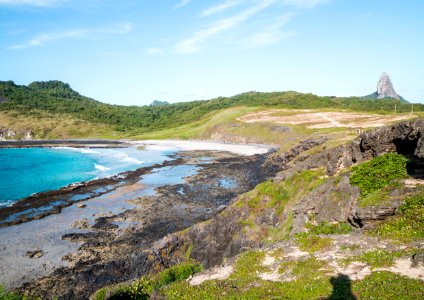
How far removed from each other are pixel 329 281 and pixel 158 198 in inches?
1776

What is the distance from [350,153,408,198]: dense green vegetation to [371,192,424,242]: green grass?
3269 mm

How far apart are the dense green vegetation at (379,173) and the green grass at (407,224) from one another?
3.27m

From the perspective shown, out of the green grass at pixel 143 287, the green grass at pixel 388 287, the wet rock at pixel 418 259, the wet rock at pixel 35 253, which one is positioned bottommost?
the wet rock at pixel 35 253

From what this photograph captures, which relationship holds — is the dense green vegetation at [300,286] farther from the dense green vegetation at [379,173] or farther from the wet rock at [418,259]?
the dense green vegetation at [379,173]

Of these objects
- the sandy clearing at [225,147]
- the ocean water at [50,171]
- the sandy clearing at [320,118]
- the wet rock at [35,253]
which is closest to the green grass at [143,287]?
the wet rock at [35,253]

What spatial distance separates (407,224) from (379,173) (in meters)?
6.13

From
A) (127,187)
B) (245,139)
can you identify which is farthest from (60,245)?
(245,139)

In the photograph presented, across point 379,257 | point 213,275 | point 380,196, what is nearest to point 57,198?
point 213,275

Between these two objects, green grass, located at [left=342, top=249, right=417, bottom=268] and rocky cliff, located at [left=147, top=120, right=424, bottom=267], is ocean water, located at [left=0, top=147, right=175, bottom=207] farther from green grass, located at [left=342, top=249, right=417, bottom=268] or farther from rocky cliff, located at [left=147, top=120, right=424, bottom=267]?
green grass, located at [left=342, top=249, right=417, bottom=268]

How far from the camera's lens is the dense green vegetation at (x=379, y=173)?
74.3ft

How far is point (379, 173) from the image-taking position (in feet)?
77.4

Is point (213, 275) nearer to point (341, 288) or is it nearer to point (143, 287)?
point (143, 287)

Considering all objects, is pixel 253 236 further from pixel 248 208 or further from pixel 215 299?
pixel 215 299

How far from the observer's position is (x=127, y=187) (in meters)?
66.9
